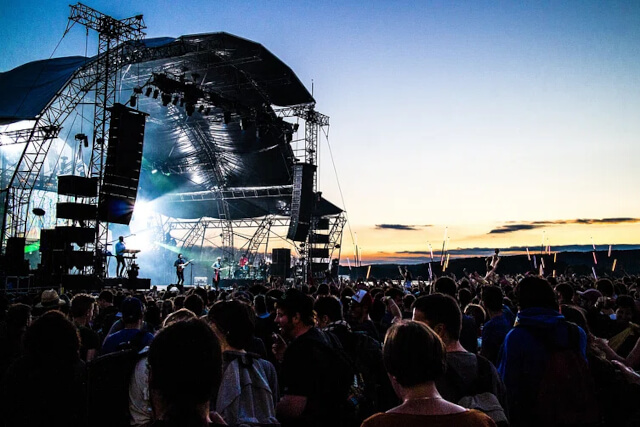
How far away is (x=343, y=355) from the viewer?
338 centimetres

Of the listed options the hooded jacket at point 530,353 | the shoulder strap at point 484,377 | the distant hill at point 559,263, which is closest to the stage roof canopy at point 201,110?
the distant hill at point 559,263

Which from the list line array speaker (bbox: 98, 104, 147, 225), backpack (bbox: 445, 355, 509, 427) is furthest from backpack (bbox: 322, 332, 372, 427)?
line array speaker (bbox: 98, 104, 147, 225)

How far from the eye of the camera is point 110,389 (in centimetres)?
338

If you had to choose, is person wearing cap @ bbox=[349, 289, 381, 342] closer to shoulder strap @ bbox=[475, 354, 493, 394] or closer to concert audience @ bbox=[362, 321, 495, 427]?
shoulder strap @ bbox=[475, 354, 493, 394]

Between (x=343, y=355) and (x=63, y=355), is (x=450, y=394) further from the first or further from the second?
(x=63, y=355)

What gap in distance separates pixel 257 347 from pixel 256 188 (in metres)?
25.4

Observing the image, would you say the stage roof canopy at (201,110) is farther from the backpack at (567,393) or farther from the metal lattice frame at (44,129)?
the backpack at (567,393)

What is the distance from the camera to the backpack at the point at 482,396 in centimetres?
282

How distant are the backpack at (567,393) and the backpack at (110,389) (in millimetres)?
2583

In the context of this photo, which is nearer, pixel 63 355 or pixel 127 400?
pixel 63 355

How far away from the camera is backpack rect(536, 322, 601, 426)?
341 centimetres

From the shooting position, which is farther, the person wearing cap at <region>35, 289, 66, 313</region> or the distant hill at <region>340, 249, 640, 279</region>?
the distant hill at <region>340, 249, 640, 279</region>

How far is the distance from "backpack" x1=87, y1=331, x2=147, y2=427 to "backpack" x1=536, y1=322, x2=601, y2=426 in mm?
2583

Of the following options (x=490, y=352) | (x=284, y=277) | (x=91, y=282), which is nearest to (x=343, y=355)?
(x=490, y=352)
